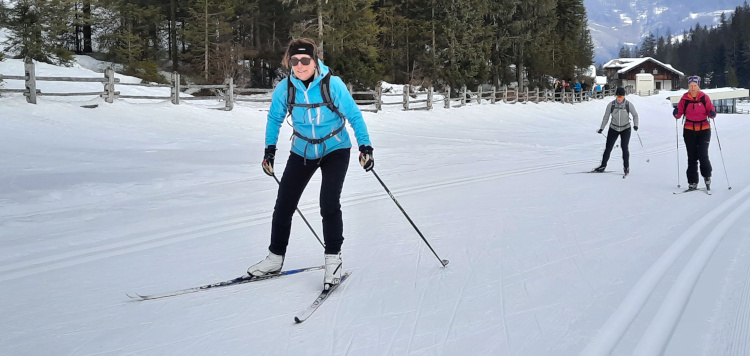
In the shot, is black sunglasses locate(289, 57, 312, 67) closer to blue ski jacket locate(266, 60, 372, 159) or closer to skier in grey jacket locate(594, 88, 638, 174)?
blue ski jacket locate(266, 60, 372, 159)

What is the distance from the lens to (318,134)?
416 centimetres

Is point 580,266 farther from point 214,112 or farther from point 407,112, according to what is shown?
point 407,112

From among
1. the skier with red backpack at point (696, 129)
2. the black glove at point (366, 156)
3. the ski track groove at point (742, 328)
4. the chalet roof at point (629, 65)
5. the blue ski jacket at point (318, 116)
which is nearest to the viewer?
the ski track groove at point (742, 328)

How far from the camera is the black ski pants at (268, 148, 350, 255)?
4121 millimetres

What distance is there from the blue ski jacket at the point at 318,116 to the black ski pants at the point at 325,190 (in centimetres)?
7

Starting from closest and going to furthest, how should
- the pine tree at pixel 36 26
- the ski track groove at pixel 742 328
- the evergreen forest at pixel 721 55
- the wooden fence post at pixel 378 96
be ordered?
the ski track groove at pixel 742 328 < the pine tree at pixel 36 26 < the wooden fence post at pixel 378 96 < the evergreen forest at pixel 721 55

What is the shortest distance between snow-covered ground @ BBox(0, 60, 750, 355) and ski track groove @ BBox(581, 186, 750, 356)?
0.05 ft

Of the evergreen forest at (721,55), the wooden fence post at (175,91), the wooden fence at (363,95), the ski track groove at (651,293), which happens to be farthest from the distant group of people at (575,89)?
the evergreen forest at (721,55)

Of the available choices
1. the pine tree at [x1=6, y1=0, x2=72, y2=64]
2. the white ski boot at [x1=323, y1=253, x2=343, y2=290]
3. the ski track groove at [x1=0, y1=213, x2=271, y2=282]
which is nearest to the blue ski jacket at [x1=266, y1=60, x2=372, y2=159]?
the white ski boot at [x1=323, y1=253, x2=343, y2=290]

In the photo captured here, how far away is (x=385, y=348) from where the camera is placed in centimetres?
321

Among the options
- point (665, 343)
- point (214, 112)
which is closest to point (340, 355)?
point (665, 343)

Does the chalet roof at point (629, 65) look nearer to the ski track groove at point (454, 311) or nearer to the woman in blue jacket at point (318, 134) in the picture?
the ski track groove at point (454, 311)

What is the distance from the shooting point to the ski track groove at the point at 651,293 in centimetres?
321

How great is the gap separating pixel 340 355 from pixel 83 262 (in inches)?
120
